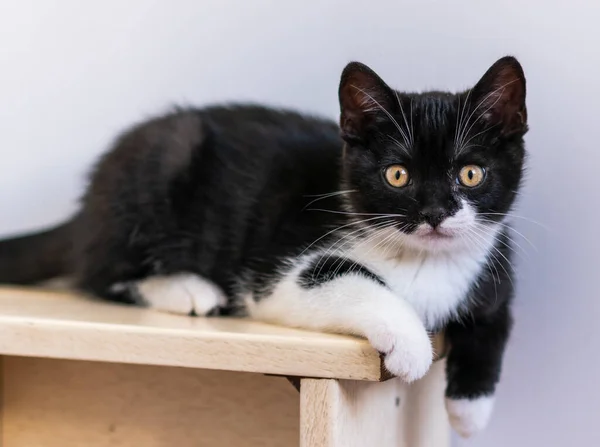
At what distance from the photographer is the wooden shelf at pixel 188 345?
0.84 metres

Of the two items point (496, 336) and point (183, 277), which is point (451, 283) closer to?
point (496, 336)

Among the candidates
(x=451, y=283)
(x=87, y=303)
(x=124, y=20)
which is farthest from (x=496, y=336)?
(x=124, y=20)

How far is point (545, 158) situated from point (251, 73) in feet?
2.00

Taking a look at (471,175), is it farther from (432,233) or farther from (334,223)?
(334,223)

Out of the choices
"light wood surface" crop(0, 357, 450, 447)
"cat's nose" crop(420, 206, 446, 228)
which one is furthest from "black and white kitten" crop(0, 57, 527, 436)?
"light wood surface" crop(0, 357, 450, 447)

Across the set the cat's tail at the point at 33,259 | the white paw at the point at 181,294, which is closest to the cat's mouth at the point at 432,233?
the white paw at the point at 181,294

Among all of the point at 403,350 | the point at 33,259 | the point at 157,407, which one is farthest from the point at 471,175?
the point at 33,259

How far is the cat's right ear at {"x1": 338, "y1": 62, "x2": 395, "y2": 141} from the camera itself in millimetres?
1031

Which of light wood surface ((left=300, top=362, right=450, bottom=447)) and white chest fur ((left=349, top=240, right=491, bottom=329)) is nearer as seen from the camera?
light wood surface ((left=300, top=362, right=450, bottom=447))

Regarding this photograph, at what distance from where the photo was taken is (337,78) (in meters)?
1.45

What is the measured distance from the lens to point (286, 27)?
1474 millimetres

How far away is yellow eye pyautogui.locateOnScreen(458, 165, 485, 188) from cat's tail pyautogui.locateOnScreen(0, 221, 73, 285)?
0.75 metres

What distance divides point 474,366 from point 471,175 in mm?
317

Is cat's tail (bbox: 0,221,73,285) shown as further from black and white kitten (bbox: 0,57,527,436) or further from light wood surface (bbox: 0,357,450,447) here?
light wood surface (bbox: 0,357,450,447)
